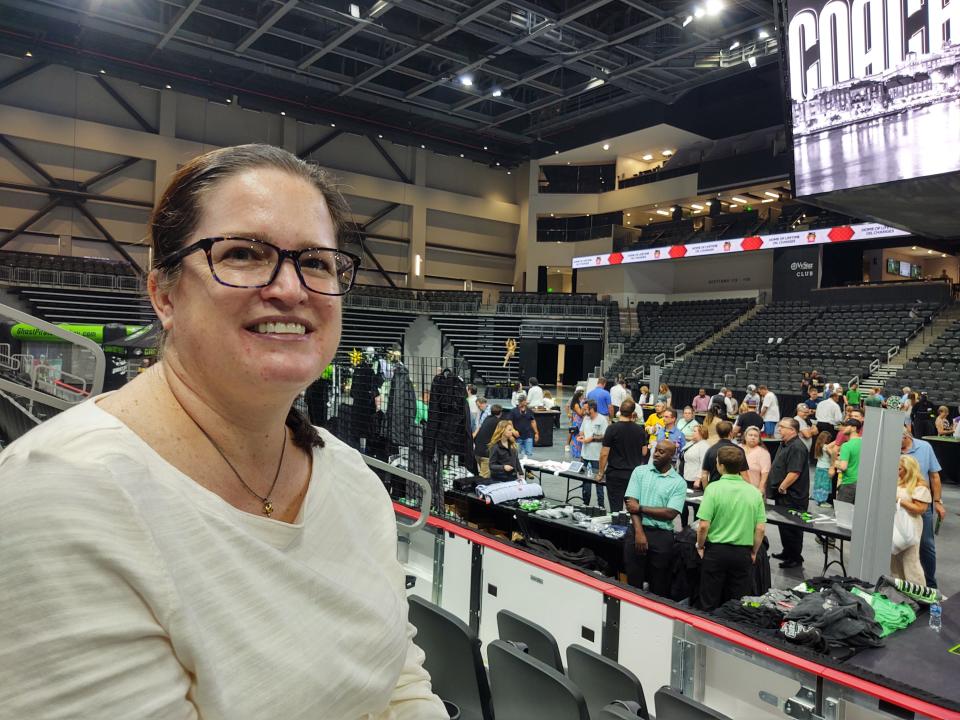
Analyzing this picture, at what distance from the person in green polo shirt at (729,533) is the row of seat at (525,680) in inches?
82.2

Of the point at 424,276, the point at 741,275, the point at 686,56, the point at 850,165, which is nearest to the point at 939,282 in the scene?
the point at 741,275

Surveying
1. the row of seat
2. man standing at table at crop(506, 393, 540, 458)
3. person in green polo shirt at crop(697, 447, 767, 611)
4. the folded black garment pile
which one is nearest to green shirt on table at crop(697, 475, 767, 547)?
person in green polo shirt at crop(697, 447, 767, 611)

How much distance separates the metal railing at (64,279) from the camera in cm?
1795

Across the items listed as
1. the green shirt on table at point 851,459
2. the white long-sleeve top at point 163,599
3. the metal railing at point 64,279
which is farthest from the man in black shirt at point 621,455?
the metal railing at point 64,279

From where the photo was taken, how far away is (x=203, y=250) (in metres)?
0.83

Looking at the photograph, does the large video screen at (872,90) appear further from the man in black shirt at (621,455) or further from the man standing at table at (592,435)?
the man standing at table at (592,435)

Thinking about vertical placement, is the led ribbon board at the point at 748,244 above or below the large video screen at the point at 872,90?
above

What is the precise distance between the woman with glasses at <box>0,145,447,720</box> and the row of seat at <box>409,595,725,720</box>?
1243 mm

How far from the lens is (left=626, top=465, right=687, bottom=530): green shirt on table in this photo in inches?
186

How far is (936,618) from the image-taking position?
10.2 ft

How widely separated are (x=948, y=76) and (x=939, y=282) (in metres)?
17.3

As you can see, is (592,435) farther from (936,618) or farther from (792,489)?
(936,618)

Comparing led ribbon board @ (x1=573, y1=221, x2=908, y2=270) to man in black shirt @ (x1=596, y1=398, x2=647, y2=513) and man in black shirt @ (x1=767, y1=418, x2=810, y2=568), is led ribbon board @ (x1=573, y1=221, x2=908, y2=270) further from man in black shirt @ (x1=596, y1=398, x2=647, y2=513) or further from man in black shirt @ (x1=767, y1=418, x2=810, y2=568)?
man in black shirt @ (x1=596, y1=398, x2=647, y2=513)

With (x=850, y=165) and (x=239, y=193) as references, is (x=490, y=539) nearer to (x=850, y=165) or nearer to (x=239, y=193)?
(x=239, y=193)
